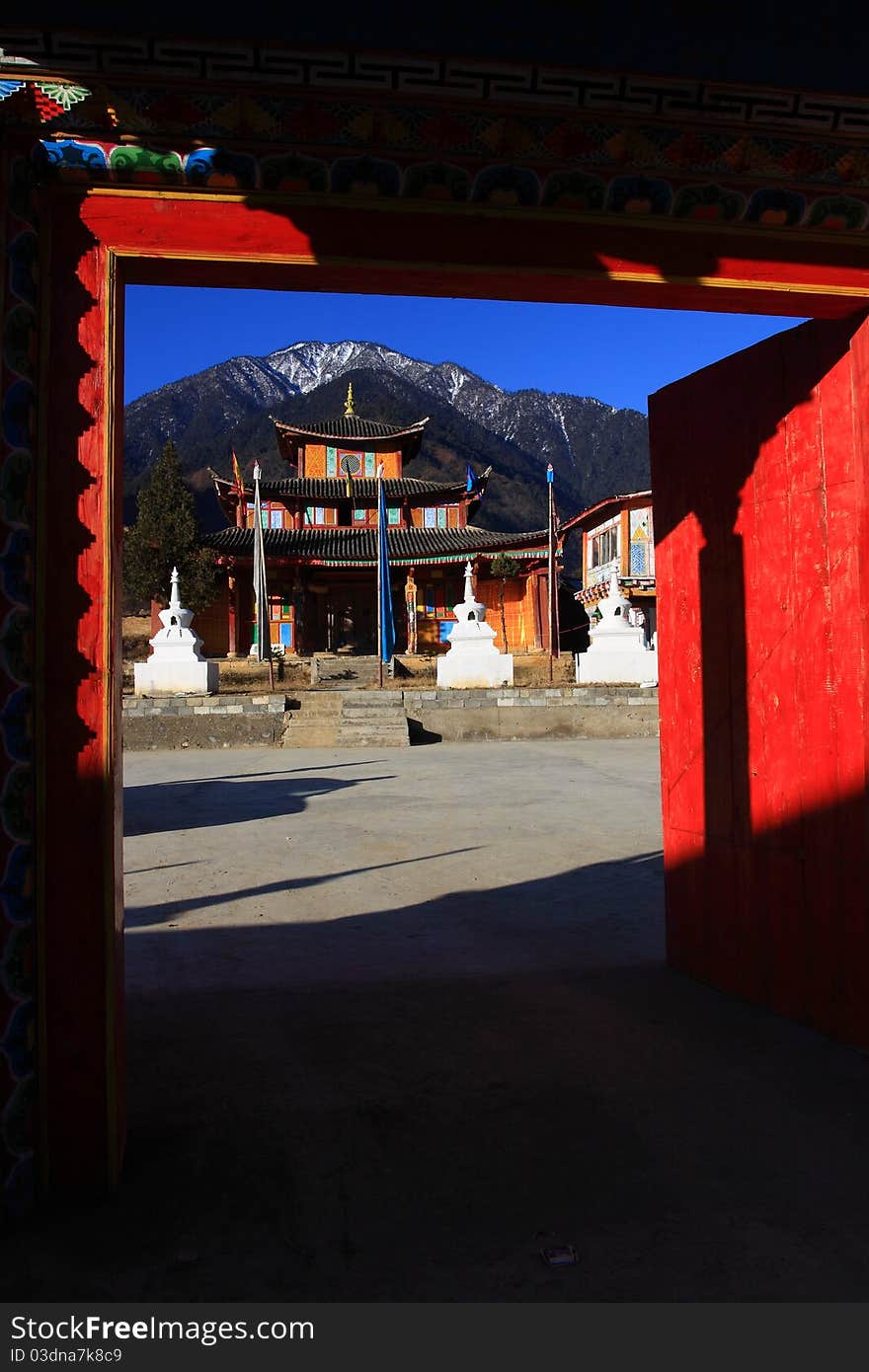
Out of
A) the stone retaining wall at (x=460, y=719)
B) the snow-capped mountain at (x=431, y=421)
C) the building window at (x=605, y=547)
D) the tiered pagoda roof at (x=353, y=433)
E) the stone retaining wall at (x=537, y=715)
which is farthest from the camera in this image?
the snow-capped mountain at (x=431, y=421)

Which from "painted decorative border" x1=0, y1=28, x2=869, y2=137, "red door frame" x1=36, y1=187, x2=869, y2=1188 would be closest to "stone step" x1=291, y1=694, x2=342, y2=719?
"red door frame" x1=36, y1=187, x2=869, y2=1188

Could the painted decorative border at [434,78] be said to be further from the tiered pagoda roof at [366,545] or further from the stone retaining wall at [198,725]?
the tiered pagoda roof at [366,545]

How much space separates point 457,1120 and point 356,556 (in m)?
29.7

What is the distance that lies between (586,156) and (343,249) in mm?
749

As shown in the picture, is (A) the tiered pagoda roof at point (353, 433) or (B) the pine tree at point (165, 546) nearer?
(B) the pine tree at point (165, 546)

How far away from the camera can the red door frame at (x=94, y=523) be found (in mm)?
2152

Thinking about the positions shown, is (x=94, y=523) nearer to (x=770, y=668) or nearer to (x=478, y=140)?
(x=478, y=140)

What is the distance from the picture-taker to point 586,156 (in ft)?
7.89

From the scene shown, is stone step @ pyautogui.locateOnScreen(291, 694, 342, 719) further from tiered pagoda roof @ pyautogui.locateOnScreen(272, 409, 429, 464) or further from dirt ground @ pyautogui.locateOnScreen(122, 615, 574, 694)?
tiered pagoda roof @ pyautogui.locateOnScreen(272, 409, 429, 464)

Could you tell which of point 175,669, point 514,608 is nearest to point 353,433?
point 514,608

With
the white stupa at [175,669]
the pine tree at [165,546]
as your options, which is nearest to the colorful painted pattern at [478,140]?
the white stupa at [175,669]

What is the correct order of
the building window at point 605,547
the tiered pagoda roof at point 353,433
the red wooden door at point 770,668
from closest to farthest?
the red wooden door at point 770,668, the building window at point 605,547, the tiered pagoda roof at point 353,433

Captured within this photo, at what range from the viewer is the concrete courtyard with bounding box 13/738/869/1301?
180 centimetres

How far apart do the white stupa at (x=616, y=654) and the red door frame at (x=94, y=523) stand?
17.7m
